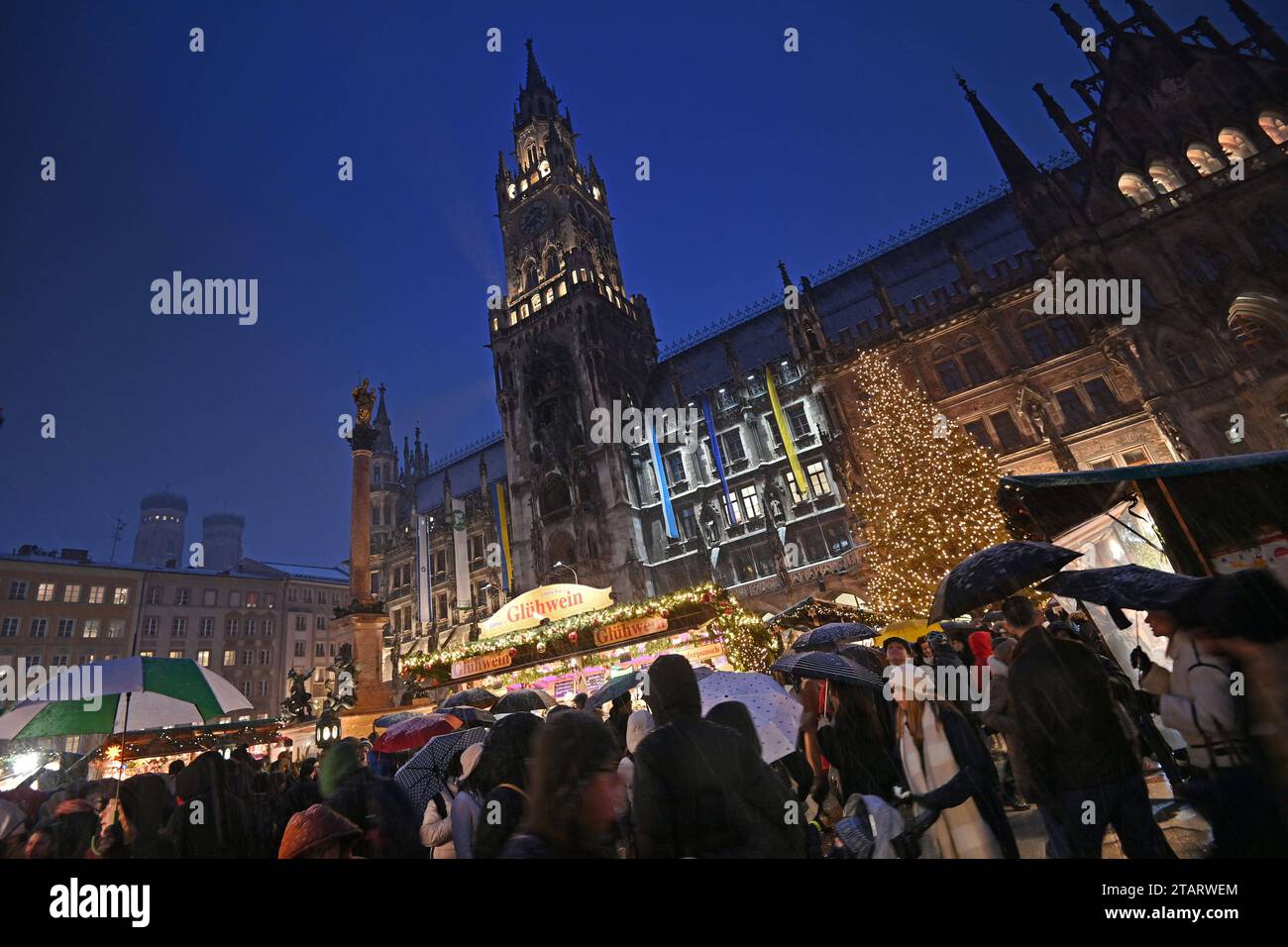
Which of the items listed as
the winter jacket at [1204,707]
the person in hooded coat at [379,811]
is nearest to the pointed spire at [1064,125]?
the winter jacket at [1204,707]

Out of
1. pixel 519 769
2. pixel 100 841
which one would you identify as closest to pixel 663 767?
pixel 519 769

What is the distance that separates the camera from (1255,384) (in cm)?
2203

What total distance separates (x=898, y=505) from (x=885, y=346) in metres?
17.1

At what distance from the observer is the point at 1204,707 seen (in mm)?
4062

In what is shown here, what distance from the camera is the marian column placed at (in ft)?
60.1

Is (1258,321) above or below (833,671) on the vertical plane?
above

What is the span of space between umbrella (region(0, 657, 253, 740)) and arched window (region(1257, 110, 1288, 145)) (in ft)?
130

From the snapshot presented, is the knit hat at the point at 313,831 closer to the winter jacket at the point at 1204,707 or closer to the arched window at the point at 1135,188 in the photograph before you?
the winter jacket at the point at 1204,707

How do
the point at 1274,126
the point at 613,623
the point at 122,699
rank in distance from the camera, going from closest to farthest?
1. the point at 122,699
2. the point at 613,623
3. the point at 1274,126

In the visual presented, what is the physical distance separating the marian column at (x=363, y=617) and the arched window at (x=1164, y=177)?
3613 centimetres

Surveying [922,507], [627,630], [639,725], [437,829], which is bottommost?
[437,829]

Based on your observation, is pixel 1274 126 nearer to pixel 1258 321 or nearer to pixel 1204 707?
pixel 1258 321

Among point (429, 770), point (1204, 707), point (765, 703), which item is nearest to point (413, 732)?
point (429, 770)

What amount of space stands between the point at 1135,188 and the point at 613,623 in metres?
31.2
